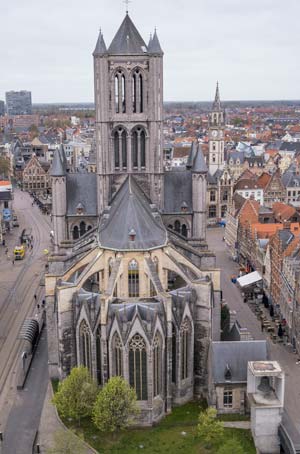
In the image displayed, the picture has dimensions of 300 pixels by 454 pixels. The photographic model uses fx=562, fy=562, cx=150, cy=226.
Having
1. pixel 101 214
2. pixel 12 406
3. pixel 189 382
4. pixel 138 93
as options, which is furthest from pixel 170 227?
pixel 12 406

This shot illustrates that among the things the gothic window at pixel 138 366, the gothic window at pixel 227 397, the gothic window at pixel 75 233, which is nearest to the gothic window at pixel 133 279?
the gothic window at pixel 138 366

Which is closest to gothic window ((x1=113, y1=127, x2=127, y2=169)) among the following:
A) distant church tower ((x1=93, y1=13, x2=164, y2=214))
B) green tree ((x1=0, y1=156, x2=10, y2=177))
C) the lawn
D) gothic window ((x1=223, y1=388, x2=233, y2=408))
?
distant church tower ((x1=93, y1=13, x2=164, y2=214))

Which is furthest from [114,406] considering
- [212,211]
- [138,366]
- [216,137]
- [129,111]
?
[216,137]

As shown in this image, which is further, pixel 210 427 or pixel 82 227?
pixel 82 227

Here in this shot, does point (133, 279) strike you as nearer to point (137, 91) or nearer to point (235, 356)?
point (235, 356)

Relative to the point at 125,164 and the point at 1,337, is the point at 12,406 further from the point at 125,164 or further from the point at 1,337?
the point at 125,164

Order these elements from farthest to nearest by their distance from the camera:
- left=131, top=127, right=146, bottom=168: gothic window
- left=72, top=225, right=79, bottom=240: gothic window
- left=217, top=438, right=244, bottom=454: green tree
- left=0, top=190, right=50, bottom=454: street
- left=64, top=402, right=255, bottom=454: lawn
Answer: left=72, top=225, right=79, bottom=240: gothic window → left=131, top=127, right=146, bottom=168: gothic window → left=0, top=190, right=50, bottom=454: street → left=64, top=402, right=255, bottom=454: lawn → left=217, top=438, right=244, bottom=454: green tree

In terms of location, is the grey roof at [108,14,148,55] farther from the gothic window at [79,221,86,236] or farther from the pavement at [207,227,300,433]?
the pavement at [207,227,300,433]
